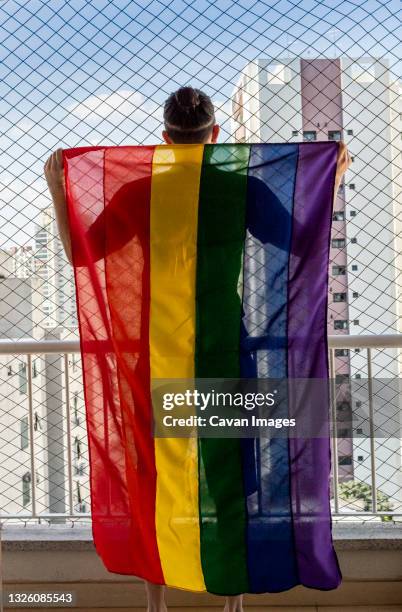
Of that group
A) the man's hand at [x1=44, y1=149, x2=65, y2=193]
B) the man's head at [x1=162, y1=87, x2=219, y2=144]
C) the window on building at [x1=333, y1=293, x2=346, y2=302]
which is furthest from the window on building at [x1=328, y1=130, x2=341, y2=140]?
the man's hand at [x1=44, y1=149, x2=65, y2=193]

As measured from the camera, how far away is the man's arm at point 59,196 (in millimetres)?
1478

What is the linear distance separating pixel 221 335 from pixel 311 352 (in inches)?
7.8

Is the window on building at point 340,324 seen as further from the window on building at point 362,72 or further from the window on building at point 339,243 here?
the window on building at point 362,72

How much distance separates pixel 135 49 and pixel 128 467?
5.02 feet

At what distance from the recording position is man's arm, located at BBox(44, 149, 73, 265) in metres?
1.48

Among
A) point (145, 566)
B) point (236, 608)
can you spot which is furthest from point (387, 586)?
point (145, 566)

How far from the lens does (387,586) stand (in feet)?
6.26

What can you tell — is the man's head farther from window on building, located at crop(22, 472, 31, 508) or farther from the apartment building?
window on building, located at crop(22, 472, 31, 508)

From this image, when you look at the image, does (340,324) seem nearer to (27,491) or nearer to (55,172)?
(55,172)

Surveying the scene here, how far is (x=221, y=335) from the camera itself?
145 centimetres

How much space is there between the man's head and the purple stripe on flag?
0.20 metres

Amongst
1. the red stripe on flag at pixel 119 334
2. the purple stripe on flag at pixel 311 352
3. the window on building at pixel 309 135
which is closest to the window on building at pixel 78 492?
the red stripe on flag at pixel 119 334

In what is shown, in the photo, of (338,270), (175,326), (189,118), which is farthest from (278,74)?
(175,326)

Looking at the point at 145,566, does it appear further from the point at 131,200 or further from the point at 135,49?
the point at 135,49
